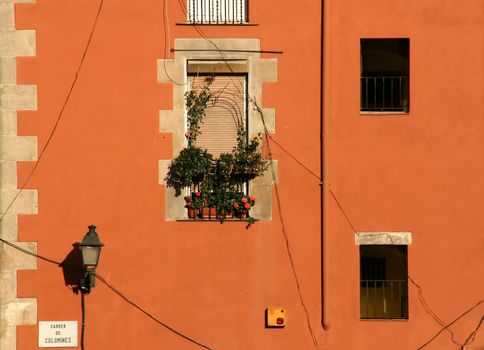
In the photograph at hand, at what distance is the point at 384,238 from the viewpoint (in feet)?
38.1

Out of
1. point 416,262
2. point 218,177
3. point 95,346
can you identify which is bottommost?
point 95,346

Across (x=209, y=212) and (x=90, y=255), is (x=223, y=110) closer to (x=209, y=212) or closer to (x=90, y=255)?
(x=209, y=212)

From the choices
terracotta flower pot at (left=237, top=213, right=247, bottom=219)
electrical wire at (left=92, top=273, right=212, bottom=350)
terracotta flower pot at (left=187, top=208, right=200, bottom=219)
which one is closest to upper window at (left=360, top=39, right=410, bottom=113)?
terracotta flower pot at (left=237, top=213, right=247, bottom=219)

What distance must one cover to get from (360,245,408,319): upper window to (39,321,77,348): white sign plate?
3.17 meters

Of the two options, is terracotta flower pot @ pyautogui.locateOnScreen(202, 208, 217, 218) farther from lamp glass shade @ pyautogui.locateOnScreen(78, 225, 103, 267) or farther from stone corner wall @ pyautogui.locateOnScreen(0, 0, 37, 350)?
stone corner wall @ pyautogui.locateOnScreen(0, 0, 37, 350)

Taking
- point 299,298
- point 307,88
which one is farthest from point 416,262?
point 307,88

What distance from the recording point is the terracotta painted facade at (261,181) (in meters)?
11.6

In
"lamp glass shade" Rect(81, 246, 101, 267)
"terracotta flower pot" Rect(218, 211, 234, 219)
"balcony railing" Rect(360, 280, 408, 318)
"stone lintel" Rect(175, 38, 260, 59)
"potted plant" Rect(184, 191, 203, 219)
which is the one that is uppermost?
"stone lintel" Rect(175, 38, 260, 59)

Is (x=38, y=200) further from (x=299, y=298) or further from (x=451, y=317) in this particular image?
(x=451, y=317)

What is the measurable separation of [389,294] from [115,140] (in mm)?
3474

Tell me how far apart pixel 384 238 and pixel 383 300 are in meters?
0.73

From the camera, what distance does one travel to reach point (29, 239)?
11594mm

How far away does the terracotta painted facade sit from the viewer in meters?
11.6

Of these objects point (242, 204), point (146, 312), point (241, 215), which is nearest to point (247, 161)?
point (242, 204)
